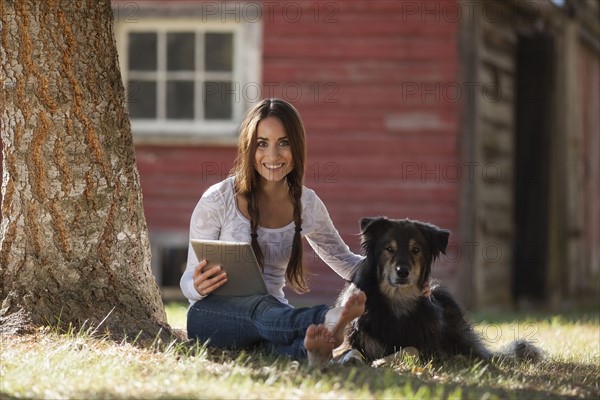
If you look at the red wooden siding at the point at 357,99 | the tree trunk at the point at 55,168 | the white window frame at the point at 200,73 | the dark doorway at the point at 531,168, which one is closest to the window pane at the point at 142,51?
the white window frame at the point at 200,73

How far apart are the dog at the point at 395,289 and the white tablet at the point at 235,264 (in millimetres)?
421

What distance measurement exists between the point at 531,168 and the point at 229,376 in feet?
28.7

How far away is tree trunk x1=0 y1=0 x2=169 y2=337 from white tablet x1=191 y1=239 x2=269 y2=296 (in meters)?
0.50

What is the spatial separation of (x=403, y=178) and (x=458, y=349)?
479 cm

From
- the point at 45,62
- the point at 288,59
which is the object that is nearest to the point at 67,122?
the point at 45,62

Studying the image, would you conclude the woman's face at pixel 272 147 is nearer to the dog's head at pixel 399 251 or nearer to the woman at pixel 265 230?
the woman at pixel 265 230

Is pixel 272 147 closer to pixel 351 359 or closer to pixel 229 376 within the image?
pixel 351 359

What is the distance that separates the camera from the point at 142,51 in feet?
33.3

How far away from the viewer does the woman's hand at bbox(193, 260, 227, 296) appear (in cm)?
461

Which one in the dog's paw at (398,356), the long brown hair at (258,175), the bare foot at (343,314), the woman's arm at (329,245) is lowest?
the dog's paw at (398,356)

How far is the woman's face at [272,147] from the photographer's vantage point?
4.86m

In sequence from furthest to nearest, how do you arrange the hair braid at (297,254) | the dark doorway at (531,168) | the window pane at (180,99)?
the dark doorway at (531,168) → the window pane at (180,99) → the hair braid at (297,254)

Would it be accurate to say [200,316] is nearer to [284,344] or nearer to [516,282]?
[284,344]

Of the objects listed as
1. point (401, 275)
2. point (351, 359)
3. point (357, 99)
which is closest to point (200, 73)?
point (357, 99)
